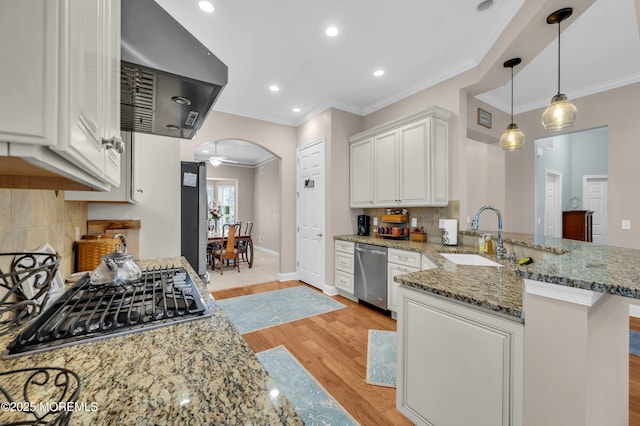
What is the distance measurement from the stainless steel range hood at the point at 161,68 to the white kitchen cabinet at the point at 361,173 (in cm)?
276

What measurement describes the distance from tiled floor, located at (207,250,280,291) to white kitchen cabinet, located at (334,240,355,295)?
1479 millimetres

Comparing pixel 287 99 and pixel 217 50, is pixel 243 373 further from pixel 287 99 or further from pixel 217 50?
pixel 287 99

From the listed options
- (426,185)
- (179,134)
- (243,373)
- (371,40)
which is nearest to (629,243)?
(426,185)

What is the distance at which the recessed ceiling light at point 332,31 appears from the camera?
234cm

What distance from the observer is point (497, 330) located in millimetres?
1118

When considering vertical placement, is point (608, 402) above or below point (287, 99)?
below

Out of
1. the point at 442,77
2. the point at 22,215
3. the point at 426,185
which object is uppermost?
the point at 442,77

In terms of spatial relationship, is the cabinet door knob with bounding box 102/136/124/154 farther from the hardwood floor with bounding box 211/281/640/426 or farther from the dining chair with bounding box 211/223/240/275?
the dining chair with bounding box 211/223/240/275

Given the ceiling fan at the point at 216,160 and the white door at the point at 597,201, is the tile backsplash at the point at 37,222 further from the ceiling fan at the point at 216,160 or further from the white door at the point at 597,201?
the white door at the point at 597,201

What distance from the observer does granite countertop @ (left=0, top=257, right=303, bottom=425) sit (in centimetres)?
50

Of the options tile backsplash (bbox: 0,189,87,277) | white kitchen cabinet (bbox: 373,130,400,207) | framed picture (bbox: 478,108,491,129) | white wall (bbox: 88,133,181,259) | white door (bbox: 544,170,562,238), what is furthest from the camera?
white door (bbox: 544,170,562,238)

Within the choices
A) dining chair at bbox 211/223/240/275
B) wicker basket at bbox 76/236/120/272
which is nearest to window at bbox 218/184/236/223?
dining chair at bbox 211/223/240/275

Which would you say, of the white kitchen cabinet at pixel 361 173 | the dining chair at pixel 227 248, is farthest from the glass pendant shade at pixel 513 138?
the dining chair at pixel 227 248

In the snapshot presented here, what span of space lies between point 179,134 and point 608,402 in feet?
8.40
